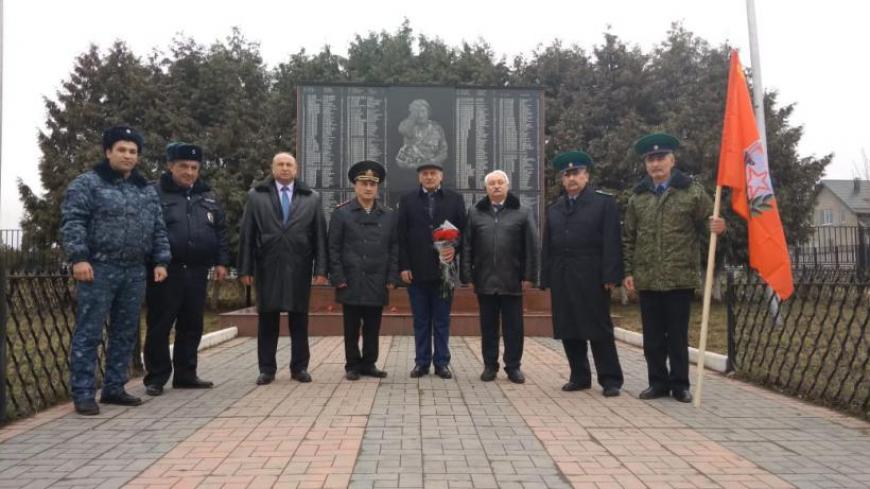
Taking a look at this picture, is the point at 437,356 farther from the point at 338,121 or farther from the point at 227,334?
the point at 338,121

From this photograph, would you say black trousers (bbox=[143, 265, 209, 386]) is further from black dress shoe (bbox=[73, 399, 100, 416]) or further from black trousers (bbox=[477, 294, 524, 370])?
black trousers (bbox=[477, 294, 524, 370])

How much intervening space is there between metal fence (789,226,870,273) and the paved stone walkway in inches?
513

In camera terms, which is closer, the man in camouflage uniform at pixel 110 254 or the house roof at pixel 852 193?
the man in camouflage uniform at pixel 110 254

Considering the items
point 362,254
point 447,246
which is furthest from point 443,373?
point 362,254

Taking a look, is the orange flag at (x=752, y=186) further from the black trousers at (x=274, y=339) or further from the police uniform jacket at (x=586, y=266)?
the black trousers at (x=274, y=339)

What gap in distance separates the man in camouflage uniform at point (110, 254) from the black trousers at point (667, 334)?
12.0 ft

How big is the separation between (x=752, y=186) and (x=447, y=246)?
7.89 feet

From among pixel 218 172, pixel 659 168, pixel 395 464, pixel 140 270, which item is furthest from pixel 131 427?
pixel 218 172

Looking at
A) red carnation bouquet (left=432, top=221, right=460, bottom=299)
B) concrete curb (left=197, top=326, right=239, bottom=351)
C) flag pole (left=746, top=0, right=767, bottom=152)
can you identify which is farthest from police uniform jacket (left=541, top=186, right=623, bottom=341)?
flag pole (left=746, top=0, right=767, bottom=152)

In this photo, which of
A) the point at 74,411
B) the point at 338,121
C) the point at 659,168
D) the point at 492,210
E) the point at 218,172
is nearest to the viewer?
the point at 74,411

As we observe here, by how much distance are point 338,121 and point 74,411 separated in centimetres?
787

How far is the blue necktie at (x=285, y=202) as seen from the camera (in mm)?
5783

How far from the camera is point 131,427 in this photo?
4102mm

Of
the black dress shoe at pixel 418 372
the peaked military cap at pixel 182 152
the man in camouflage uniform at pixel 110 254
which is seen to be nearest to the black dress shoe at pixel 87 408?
the man in camouflage uniform at pixel 110 254
